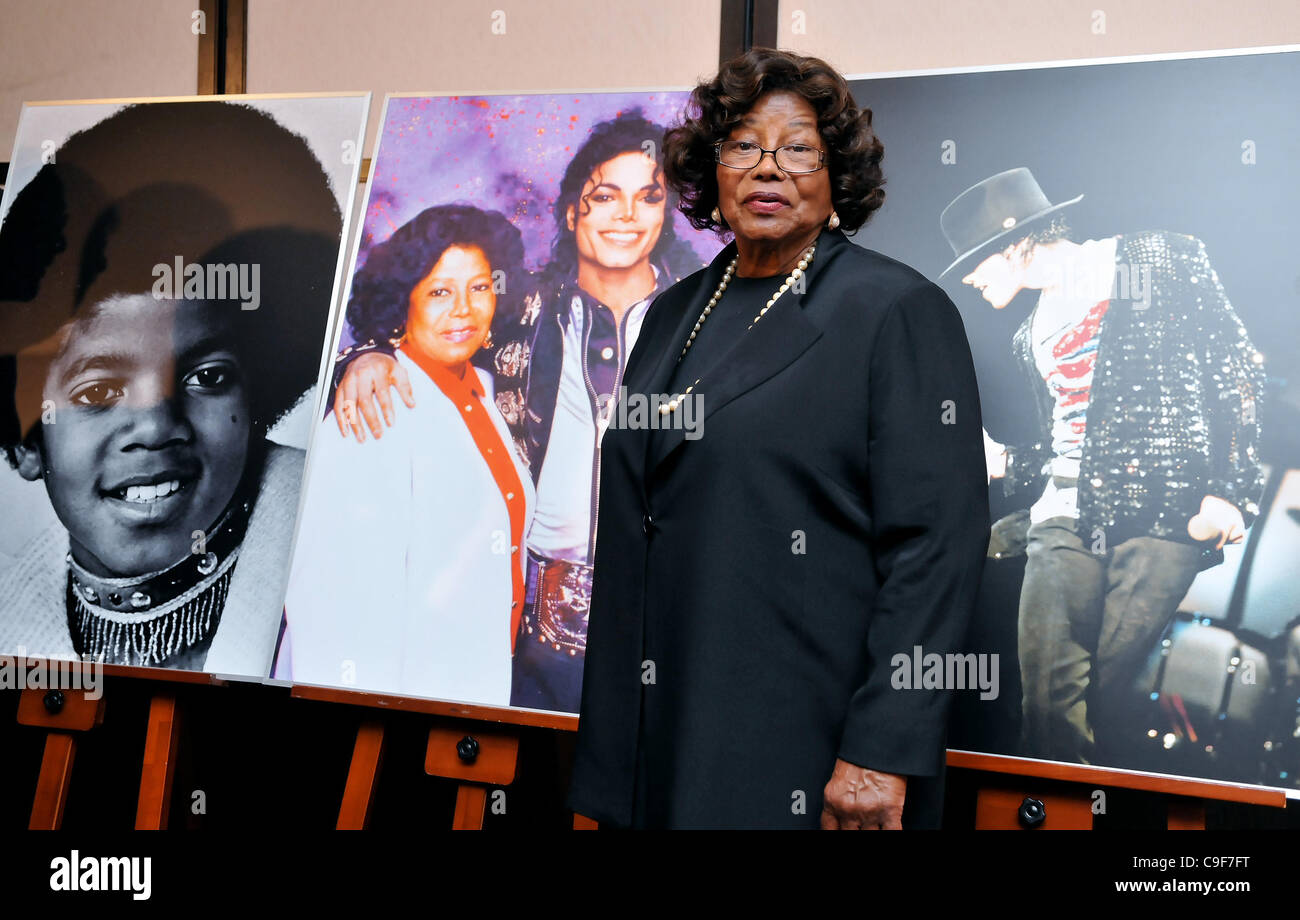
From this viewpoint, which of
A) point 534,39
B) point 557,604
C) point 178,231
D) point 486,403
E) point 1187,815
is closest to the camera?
point 1187,815

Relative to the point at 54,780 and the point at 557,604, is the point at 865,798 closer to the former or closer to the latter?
the point at 557,604

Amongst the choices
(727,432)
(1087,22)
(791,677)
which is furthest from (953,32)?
(791,677)

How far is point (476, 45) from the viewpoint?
9.75 ft

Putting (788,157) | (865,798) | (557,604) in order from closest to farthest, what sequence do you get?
1. (865,798)
2. (788,157)
3. (557,604)

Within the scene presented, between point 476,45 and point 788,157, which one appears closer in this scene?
point 788,157

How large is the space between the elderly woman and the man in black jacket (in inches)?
16.2

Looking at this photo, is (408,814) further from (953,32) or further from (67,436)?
(953,32)

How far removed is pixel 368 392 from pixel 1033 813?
51.3 inches

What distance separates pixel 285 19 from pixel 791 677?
97.9 inches

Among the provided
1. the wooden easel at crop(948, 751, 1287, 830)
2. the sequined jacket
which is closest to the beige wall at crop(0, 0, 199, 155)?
the sequined jacket

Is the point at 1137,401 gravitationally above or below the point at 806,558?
above

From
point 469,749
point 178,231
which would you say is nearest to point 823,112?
point 469,749

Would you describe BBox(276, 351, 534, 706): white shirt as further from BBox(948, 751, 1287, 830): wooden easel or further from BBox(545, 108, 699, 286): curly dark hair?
BBox(948, 751, 1287, 830): wooden easel

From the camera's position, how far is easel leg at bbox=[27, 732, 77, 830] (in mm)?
2244
